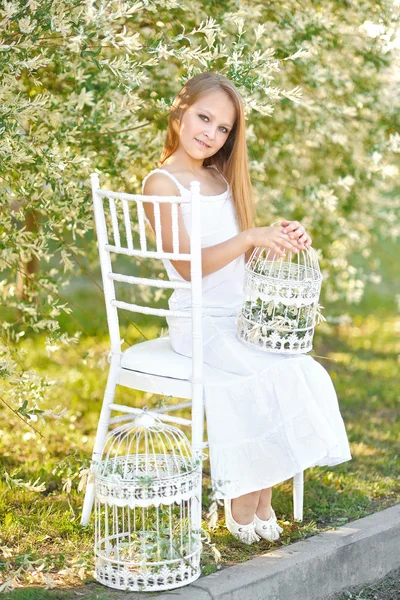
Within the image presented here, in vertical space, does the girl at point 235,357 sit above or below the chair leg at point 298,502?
above

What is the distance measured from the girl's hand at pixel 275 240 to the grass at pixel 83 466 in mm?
749

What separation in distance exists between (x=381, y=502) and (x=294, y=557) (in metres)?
0.88

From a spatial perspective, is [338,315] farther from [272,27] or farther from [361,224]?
[272,27]

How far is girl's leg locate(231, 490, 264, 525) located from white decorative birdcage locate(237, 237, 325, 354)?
22.5 inches

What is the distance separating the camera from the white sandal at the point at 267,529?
3328 millimetres

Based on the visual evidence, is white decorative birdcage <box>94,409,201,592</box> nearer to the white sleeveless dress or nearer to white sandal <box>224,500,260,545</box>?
the white sleeveless dress

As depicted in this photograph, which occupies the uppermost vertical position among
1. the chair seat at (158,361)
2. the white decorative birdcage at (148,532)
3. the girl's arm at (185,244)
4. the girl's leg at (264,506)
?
the girl's arm at (185,244)

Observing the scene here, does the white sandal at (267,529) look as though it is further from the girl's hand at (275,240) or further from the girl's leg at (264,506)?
the girl's hand at (275,240)

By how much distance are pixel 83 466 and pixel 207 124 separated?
136cm

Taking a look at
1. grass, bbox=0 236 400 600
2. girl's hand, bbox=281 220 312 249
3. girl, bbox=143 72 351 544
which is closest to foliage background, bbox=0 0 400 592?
grass, bbox=0 236 400 600

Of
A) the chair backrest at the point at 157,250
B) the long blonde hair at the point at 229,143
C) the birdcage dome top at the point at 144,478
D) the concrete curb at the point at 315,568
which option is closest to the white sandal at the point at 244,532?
the concrete curb at the point at 315,568

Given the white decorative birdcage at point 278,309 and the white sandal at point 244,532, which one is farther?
the white sandal at point 244,532

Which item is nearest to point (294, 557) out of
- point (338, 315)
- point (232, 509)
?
point (232, 509)

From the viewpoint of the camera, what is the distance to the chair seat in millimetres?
3111
